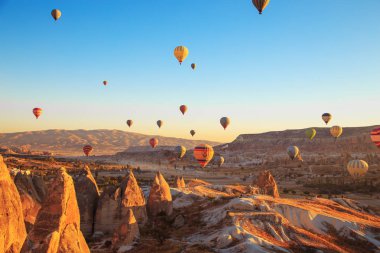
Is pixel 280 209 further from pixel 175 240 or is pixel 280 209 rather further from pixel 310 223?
pixel 175 240

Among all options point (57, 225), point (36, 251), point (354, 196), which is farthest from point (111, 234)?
point (354, 196)

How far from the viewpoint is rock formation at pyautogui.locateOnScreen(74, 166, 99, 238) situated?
58.6 ft

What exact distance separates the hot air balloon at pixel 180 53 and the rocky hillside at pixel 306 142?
63503mm

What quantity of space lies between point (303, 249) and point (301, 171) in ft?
163

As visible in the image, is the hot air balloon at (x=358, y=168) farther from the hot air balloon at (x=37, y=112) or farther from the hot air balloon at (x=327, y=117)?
the hot air balloon at (x=37, y=112)

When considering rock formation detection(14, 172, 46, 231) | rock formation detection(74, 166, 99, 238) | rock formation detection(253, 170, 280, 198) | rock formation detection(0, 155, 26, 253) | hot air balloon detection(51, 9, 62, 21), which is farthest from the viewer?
hot air balloon detection(51, 9, 62, 21)

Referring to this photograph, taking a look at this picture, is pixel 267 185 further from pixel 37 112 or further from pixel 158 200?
pixel 37 112

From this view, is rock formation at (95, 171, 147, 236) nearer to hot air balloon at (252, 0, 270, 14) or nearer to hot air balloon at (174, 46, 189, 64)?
hot air balloon at (252, 0, 270, 14)

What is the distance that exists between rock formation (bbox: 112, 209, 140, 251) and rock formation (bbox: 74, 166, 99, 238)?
2.10 metres

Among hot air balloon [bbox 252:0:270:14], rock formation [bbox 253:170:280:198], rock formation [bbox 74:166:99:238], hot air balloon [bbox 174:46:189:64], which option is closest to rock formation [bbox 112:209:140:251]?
rock formation [bbox 74:166:99:238]

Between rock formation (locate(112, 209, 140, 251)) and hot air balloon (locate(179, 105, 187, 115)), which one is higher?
hot air balloon (locate(179, 105, 187, 115))

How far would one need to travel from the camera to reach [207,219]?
2062 centimetres

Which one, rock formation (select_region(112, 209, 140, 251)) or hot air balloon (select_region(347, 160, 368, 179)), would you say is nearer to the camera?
rock formation (select_region(112, 209, 140, 251))

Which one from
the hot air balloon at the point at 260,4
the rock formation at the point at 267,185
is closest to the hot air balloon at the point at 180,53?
the hot air balloon at the point at 260,4
